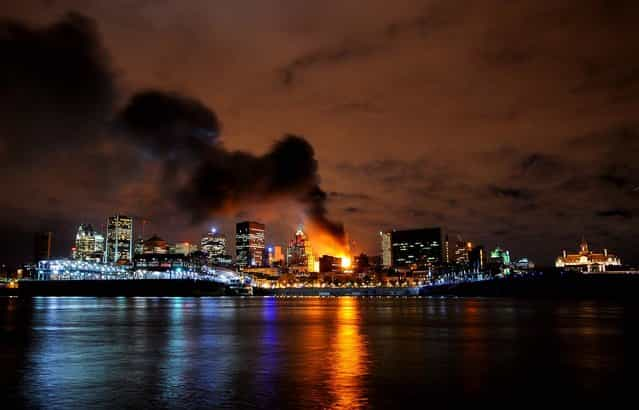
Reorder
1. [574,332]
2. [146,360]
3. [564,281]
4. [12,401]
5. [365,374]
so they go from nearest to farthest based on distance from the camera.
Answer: [12,401] → [365,374] → [146,360] → [574,332] → [564,281]

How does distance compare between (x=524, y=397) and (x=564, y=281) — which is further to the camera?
(x=564, y=281)

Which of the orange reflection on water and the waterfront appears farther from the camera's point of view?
the waterfront

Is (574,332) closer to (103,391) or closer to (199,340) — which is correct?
(199,340)

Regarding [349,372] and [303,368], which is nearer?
[349,372]

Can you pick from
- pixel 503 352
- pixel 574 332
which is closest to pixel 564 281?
pixel 574 332

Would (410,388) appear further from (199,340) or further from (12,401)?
(199,340)

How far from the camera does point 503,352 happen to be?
27.1 meters

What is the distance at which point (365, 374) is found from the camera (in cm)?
2017

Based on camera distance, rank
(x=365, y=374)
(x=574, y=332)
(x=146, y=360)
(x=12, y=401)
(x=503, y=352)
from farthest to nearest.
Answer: (x=574, y=332) → (x=503, y=352) → (x=146, y=360) → (x=365, y=374) → (x=12, y=401)

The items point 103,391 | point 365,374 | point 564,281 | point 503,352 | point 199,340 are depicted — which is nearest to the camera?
point 103,391

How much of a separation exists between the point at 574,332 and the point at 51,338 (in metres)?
33.5

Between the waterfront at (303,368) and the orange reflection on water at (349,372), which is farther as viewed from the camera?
the waterfront at (303,368)

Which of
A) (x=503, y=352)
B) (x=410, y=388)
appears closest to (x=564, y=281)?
(x=503, y=352)

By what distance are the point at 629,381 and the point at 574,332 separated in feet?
70.9
